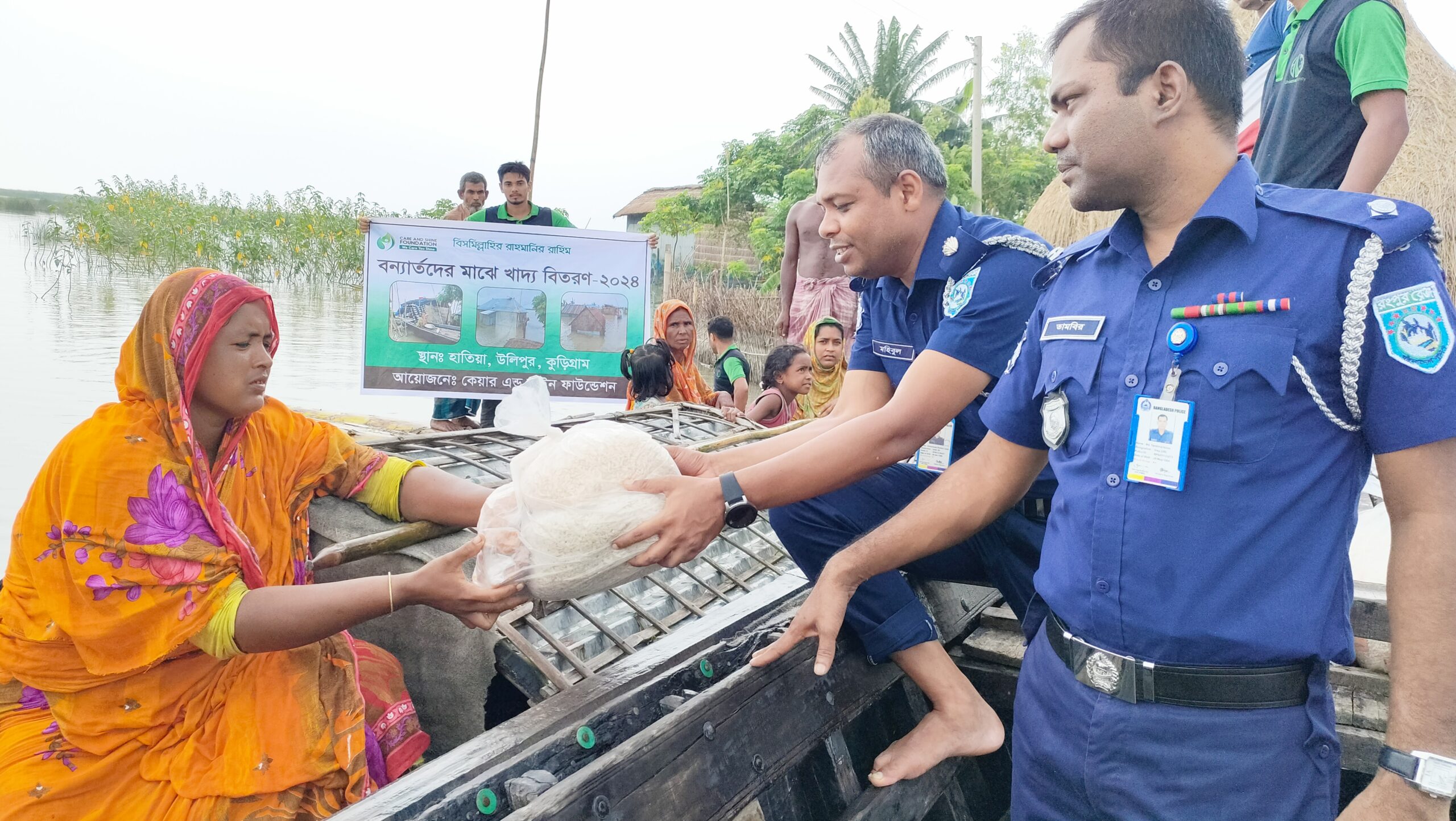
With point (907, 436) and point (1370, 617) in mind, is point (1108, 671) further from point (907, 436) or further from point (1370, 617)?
point (1370, 617)

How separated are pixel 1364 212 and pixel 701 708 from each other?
4.10 feet

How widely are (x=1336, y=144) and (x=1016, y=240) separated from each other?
113 cm

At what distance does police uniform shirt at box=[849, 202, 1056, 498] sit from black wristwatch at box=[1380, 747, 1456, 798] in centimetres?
96

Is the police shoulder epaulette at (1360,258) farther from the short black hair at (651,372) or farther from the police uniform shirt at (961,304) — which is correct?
the short black hair at (651,372)

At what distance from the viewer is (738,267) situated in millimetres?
21141

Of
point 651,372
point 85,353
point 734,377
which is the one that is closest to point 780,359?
point 734,377

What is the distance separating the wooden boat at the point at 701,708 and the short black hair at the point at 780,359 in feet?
11.5

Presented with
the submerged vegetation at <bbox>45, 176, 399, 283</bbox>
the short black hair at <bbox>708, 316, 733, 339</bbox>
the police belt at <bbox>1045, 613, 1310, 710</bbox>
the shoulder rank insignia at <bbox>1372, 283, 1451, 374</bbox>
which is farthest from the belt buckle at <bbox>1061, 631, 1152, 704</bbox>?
the submerged vegetation at <bbox>45, 176, 399, 283</bbox>

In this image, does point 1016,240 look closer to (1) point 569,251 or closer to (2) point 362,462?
(2) point 362,462

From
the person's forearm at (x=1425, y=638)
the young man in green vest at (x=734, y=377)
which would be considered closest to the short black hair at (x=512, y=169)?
the young man in green vest at (x=734, y=377)

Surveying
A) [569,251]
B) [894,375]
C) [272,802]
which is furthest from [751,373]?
[272,802]

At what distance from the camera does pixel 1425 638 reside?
1.11 meters

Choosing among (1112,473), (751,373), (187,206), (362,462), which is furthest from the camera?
(187,206)

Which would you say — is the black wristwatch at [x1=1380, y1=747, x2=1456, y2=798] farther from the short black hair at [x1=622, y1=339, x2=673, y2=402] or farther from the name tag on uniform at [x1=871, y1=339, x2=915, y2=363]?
the short black hair at [x1=622, y1=339, x2=673, y2=402]
